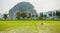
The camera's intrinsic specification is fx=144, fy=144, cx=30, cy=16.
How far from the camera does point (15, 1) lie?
263 centimetres

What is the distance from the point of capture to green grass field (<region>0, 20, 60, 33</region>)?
2.48m

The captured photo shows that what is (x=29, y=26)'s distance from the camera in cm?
254

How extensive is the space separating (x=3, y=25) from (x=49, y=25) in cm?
82

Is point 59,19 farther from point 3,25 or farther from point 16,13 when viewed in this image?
point 3,25

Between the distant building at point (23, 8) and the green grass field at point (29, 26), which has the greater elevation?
the distant building at point (23, 8)

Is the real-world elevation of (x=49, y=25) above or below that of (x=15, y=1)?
below

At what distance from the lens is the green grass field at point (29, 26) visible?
248 centimetres

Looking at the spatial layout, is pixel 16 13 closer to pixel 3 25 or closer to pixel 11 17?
pixel 11 17

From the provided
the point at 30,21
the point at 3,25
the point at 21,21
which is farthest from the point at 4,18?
the point at 30,21

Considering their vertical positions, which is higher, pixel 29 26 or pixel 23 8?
pixel 23 8

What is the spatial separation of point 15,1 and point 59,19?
2.80 ft

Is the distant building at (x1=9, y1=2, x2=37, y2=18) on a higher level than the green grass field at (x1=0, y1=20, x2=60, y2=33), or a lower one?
higher

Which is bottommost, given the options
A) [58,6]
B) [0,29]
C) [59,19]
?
[0,29]

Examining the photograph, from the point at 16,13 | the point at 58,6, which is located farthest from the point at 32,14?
the point at 58,6
